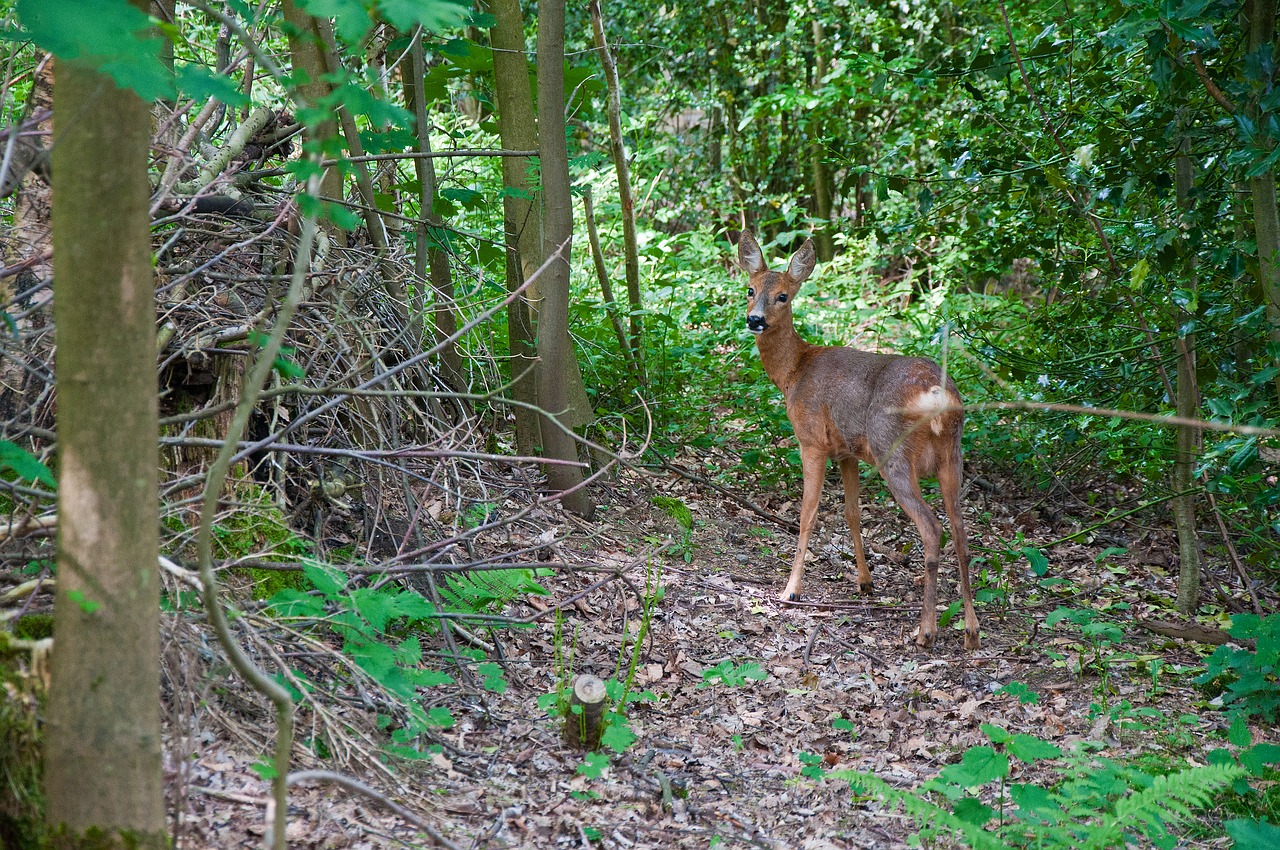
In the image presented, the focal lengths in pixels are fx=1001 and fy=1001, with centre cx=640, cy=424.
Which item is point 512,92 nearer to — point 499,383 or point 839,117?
point 499,383

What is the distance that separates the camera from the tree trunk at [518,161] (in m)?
6.22

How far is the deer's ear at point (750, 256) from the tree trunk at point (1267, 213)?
343 cm

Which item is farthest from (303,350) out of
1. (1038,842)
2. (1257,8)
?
(1257,8)

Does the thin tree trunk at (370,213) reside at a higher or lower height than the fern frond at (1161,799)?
higher

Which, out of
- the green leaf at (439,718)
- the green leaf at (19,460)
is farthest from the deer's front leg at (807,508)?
the green leaf at (19,460)

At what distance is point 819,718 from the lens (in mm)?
4594

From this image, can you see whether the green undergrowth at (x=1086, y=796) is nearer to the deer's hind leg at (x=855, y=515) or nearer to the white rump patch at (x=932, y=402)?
the white rump patch at (x=932, y=402)

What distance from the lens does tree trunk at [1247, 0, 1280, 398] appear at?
4305mm

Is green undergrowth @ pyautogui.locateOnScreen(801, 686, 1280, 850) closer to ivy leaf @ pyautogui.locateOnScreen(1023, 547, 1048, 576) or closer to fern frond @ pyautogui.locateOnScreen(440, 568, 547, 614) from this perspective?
ivy leaf @ pyautogui.locateOnScreen(1023, 547, 1048, 576)

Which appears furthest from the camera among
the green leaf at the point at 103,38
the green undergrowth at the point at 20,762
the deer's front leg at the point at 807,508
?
the deer's front leg at the point at 807,508

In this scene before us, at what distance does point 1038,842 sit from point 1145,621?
9.85 ft

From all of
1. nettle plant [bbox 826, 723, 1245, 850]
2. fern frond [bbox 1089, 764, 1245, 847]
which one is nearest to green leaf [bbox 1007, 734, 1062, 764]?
nettle plant [bbox 826, 723, 1245, 850]

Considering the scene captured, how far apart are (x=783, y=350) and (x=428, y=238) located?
8.34ft

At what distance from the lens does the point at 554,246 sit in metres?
6.06
